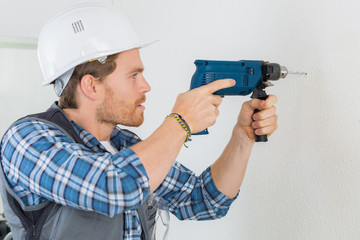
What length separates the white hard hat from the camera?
3.77 feet

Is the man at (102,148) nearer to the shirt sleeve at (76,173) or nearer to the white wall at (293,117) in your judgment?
the shirt sleeve at (76,173)

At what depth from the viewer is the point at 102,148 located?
4.04 feet

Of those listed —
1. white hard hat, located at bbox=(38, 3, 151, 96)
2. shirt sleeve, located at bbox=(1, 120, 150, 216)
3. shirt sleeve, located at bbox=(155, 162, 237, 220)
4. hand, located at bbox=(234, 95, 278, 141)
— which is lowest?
shirt sleeve, located at bbox=(155, 162, 237, 220)

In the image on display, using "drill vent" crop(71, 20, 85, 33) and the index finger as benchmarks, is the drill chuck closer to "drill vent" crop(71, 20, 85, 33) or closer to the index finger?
the index finger

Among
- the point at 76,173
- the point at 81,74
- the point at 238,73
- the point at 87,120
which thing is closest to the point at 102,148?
the point at 87,120

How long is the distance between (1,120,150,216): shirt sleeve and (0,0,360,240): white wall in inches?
20.2

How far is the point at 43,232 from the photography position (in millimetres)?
1041

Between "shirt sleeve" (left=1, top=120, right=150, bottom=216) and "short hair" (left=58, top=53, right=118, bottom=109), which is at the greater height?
"short hair" (left=58, top=53, right=118, bottom=109)

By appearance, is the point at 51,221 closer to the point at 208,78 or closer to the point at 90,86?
the point at 90,86

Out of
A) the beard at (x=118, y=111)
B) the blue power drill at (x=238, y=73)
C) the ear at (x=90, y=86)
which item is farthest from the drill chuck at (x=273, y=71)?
the ear at (x=90, y=86)

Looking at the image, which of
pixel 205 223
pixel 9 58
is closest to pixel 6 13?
pixel 9 58

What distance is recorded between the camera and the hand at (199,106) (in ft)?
3.23

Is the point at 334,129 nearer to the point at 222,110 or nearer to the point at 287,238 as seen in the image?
the point at 287,238

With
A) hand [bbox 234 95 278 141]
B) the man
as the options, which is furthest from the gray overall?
hand [bbox 234 95 278 141]
